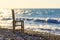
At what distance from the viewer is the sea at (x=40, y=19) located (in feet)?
4.99

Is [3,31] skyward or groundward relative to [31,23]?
groundward

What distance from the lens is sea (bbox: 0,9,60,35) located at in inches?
59.9

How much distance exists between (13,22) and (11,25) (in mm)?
45

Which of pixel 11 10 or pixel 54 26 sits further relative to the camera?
pixel 11 10

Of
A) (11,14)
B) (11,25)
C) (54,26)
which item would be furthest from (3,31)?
(54,26)

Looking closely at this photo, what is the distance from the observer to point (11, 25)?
1600mm

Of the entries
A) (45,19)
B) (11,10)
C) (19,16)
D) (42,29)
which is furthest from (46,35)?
(11,10)

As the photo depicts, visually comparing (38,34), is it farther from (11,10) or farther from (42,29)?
(11,10)

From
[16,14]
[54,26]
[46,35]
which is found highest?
[16,14]

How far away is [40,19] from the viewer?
61.2 inches

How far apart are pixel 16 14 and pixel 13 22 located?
0.34 ft
